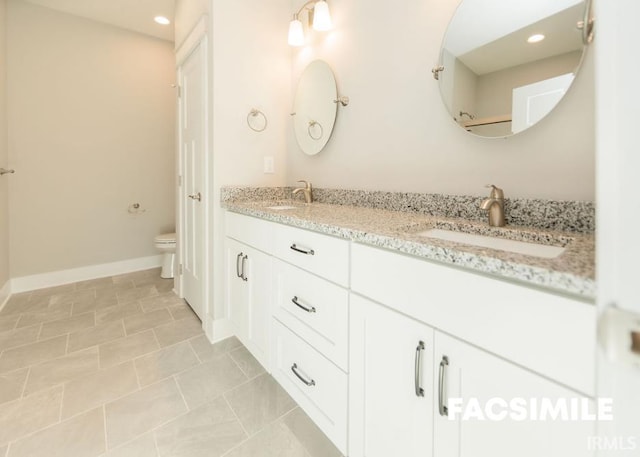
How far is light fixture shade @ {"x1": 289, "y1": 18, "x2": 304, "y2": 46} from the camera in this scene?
6.38ft

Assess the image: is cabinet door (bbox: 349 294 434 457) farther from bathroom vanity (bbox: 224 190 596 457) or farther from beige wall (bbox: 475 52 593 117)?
beige wall (bbox: 475 52 593 117)

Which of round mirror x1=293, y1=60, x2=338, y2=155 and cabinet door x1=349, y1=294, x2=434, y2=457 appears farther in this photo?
round mirror x1=293, y1=60, x2=338, y2=155

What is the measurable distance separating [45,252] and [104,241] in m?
0.47

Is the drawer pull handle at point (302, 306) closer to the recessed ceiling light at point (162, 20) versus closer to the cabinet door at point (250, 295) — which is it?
the cabinet door at point (250, 295)

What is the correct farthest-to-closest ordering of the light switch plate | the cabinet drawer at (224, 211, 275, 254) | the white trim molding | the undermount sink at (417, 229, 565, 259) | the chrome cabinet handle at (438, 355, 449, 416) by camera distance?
1. the light switch plate
2. the white trim molding
3. the cabinet drawer at (224, 211, 275, 254)
4. the undermount sink at (417, 229, 565, 259)
5. the chrome cabinet handle at (438, 355, 449, 416)

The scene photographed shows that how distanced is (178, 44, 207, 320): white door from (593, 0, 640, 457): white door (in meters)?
1.95

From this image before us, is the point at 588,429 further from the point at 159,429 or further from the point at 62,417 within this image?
the point at 62,417

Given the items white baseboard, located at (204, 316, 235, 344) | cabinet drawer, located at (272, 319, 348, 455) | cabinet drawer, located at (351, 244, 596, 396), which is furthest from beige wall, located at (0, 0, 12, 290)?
cabinet drawer, located at (351, 244, 596, 396)

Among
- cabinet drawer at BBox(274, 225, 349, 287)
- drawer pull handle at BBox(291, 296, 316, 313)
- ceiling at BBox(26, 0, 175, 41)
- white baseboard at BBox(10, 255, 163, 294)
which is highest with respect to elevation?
ceiling at BBox(26, 0, 175, 41)

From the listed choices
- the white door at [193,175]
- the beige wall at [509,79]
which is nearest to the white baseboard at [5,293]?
the white door at [193,175]

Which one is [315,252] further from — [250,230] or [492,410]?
[492,410]

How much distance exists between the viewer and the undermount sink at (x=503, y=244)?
0.84 meters

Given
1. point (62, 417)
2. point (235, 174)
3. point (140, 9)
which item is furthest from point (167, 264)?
point (140, 9)

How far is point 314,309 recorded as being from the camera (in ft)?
3.69
